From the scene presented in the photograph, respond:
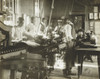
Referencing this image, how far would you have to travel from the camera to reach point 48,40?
210 inches

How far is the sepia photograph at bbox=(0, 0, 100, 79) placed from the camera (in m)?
3.18

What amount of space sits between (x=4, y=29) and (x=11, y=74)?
808 mm

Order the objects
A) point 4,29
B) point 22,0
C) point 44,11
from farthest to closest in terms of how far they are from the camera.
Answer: point 44,11 < point 22,0 < point 4,29

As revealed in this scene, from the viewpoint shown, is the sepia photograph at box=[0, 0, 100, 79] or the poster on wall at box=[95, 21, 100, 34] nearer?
the sepia photograph at box=[0, 0, 100, 79]

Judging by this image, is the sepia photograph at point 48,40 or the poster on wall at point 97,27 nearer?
the sepia photograph at point 48,40

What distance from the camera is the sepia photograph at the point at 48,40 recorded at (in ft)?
10.4

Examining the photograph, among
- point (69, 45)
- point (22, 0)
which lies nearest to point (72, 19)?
point (22, 0)

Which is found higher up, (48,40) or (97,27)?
(97,27)

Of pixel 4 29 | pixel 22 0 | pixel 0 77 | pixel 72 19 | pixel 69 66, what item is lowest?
pixel 69 66

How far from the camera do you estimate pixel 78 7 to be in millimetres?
14242

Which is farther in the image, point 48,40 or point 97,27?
point 97,27

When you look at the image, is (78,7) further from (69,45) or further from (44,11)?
(69,45)

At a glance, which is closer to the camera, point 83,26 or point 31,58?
point 31,58

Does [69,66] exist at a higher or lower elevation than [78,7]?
lower
